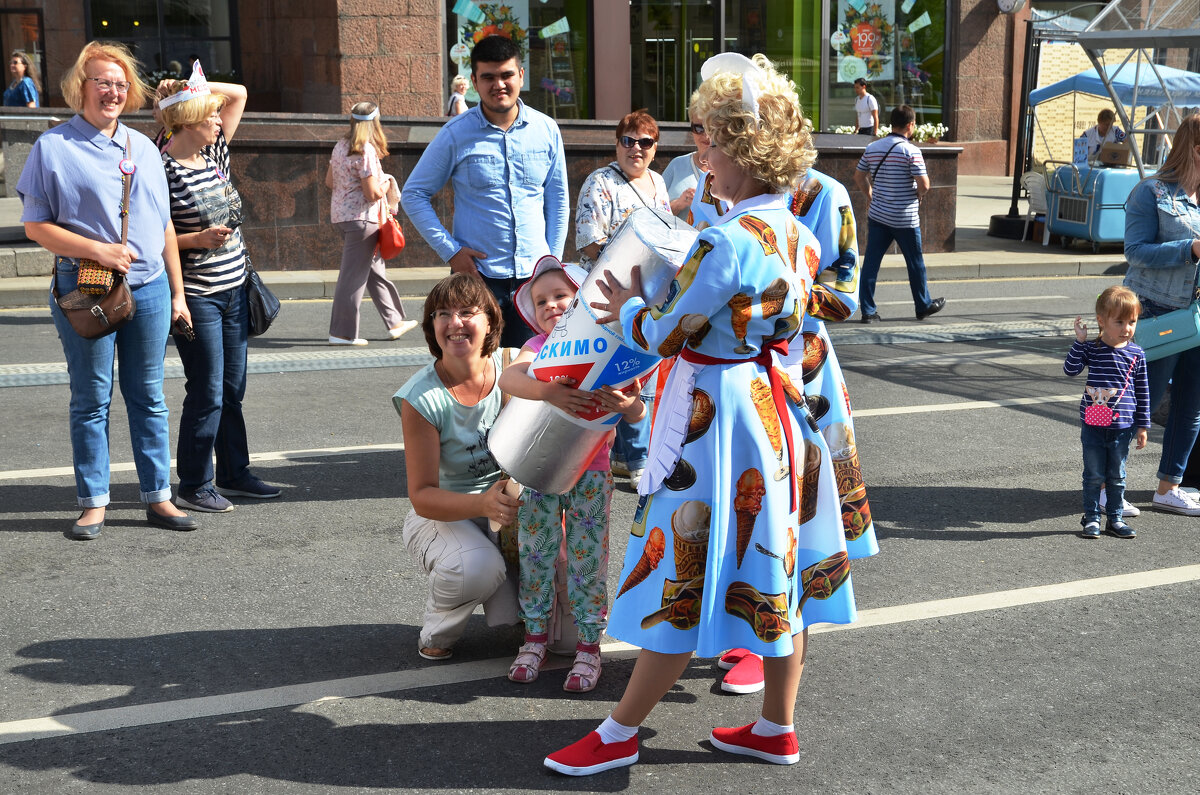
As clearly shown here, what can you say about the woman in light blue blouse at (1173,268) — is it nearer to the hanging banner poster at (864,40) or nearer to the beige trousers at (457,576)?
the beige trousers at (457,576)

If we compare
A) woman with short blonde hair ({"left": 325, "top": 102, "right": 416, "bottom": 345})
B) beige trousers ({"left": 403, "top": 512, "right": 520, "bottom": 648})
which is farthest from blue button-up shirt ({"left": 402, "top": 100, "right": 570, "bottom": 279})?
woman with short blonde hair ({"left": 325, "top": 102, "right": 416, "bottom": 345})

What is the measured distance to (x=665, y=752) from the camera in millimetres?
3584

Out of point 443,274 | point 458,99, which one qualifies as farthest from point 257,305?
point 458,99

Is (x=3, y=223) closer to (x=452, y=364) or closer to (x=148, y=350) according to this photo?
(x=148, y=350)

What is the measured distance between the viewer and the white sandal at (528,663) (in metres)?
4.01

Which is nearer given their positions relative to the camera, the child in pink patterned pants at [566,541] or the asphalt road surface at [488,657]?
the asphalt road surface at [488,657]

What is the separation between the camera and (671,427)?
3.25 meters

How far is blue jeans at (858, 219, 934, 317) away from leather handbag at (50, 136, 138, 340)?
7.70m

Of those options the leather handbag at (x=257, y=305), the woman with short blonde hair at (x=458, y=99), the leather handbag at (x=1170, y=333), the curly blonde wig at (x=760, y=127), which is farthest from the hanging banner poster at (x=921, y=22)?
the curly blonde wig at (x=760, y=127)

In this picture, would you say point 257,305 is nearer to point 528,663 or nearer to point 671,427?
point 528,663

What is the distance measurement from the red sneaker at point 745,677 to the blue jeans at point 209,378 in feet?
9.07

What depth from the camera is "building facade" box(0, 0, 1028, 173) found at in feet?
65.1

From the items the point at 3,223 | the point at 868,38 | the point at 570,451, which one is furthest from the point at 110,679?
the point at 868,38

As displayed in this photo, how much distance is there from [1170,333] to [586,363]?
3.48 m
